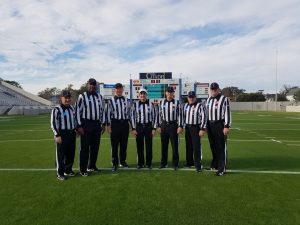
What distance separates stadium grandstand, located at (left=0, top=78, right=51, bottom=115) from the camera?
157ft

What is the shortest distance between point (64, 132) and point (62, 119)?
0.85 feet

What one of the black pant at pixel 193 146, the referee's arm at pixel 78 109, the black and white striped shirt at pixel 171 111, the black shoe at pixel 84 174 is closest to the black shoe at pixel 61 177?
the black shoe at pixel 84 174

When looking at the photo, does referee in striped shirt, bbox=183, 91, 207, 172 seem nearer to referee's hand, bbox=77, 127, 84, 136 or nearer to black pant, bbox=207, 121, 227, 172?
black pant, bbox=207, 121, 227, 172

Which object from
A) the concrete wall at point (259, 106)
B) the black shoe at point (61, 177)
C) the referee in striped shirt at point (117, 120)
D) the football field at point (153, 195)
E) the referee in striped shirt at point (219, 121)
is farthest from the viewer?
the concrete wall at point (259, 106)

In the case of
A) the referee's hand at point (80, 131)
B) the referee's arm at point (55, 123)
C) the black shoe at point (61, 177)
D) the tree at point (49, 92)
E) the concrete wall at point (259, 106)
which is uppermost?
the tree at point (49, 92)

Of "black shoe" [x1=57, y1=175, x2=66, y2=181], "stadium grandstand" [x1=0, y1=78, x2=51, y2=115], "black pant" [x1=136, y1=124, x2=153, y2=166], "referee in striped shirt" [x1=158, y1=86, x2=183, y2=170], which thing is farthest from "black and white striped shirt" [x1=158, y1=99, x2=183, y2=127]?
"stadium grandstand" [x1=0, y1=78, x2=51, y2=115]

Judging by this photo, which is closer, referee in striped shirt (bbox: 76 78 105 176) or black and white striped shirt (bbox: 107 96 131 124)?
referee in striped shirt (bbox: 76 78 105 176)

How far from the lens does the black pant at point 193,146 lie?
280 inches

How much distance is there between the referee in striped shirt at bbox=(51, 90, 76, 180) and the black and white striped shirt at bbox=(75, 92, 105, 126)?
164 millimetres

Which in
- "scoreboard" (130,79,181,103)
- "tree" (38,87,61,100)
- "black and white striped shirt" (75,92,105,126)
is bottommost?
"black and white striped shirt" (75,92,105,126)

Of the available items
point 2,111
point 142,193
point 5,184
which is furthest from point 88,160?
point 2,111

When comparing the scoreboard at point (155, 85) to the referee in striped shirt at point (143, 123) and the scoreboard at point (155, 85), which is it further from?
the referee in striped shirt at point (143, 123)

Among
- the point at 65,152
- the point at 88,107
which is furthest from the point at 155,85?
the point at 65,152

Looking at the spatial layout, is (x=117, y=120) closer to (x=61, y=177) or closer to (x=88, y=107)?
(x=88, y=107)
